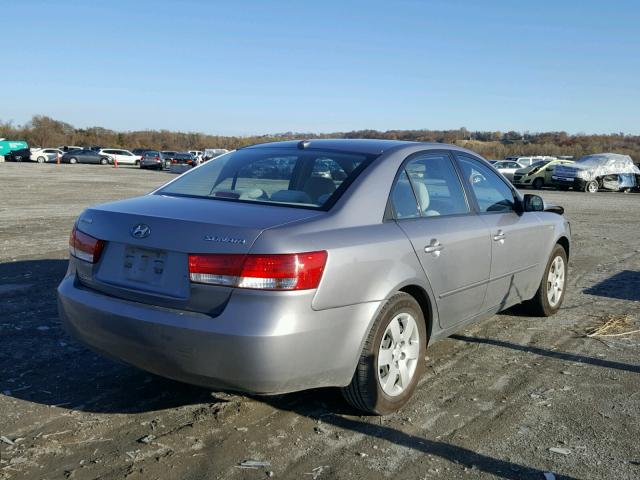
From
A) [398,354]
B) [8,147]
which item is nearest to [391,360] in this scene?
[398,354]

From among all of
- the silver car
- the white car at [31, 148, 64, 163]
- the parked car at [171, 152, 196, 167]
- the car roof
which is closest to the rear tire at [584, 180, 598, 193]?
the parked car at [171, 152, 196, 167]

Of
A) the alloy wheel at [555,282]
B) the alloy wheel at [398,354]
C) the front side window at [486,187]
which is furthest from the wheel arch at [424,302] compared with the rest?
the alloy wheel at [555,282]

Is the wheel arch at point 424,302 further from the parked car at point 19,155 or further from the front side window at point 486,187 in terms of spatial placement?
the parked car at point 19,155

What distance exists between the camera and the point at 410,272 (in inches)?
154

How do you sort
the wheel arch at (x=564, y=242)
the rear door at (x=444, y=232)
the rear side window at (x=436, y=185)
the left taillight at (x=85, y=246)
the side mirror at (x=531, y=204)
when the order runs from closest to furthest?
the left taillight at (x=85, y=246)
the rear door at (x=444, y=232)
the rear side window at (x=436, y=185)
the side mirror at (x=531, y=204)
the wheel arch at (x=564, y=242)

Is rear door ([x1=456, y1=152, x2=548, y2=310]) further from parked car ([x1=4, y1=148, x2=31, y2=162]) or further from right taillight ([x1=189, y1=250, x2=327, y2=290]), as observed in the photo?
parked car ([x1=4, y1=148, x2=31, y2=162])

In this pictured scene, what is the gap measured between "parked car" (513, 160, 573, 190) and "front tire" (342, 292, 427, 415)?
3328cm

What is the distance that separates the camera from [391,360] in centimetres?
393

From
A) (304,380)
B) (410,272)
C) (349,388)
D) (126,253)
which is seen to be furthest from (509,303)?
(126,253)

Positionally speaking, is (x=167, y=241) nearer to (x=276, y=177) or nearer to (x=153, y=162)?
(x=276, y=177)

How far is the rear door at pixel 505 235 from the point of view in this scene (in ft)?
16.4

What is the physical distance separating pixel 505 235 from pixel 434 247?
1.18 m

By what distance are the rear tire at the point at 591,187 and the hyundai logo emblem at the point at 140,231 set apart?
33.1 m

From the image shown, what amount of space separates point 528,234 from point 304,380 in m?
2.94
